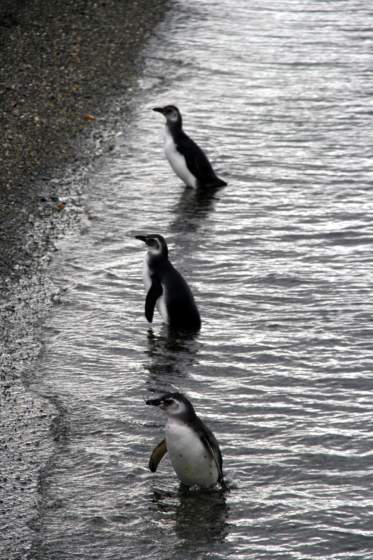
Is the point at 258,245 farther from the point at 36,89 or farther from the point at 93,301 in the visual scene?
the point at 36,89

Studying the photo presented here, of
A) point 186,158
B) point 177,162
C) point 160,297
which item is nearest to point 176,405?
point 160,297

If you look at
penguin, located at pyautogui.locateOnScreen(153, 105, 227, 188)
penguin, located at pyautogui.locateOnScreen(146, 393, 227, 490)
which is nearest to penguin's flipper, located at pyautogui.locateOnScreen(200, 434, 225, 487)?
penguin, located at pyautogui.locateOnScreen(146, 393, 227, 490)

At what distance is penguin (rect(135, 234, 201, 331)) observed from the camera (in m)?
8.64

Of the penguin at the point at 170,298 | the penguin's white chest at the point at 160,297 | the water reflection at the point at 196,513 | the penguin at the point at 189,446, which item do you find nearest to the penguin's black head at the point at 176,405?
the penguin at the point at 189,446

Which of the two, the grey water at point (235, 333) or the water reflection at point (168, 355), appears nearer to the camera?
the grey water at point (235, 333)

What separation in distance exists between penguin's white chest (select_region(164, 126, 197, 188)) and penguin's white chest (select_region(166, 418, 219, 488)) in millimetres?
5390

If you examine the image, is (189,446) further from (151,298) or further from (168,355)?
(151,298)

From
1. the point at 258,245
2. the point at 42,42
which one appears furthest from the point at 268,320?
the point at 42,42

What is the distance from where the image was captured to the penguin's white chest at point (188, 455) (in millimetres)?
6391

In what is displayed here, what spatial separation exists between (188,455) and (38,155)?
6396 mm

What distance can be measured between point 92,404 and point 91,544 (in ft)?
5.22

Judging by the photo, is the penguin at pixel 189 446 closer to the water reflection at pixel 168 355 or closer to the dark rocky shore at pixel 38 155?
the dark rocky shore at pixel 38 155

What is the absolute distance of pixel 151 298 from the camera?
28.5 feet

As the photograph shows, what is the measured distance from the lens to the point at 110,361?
825cm
